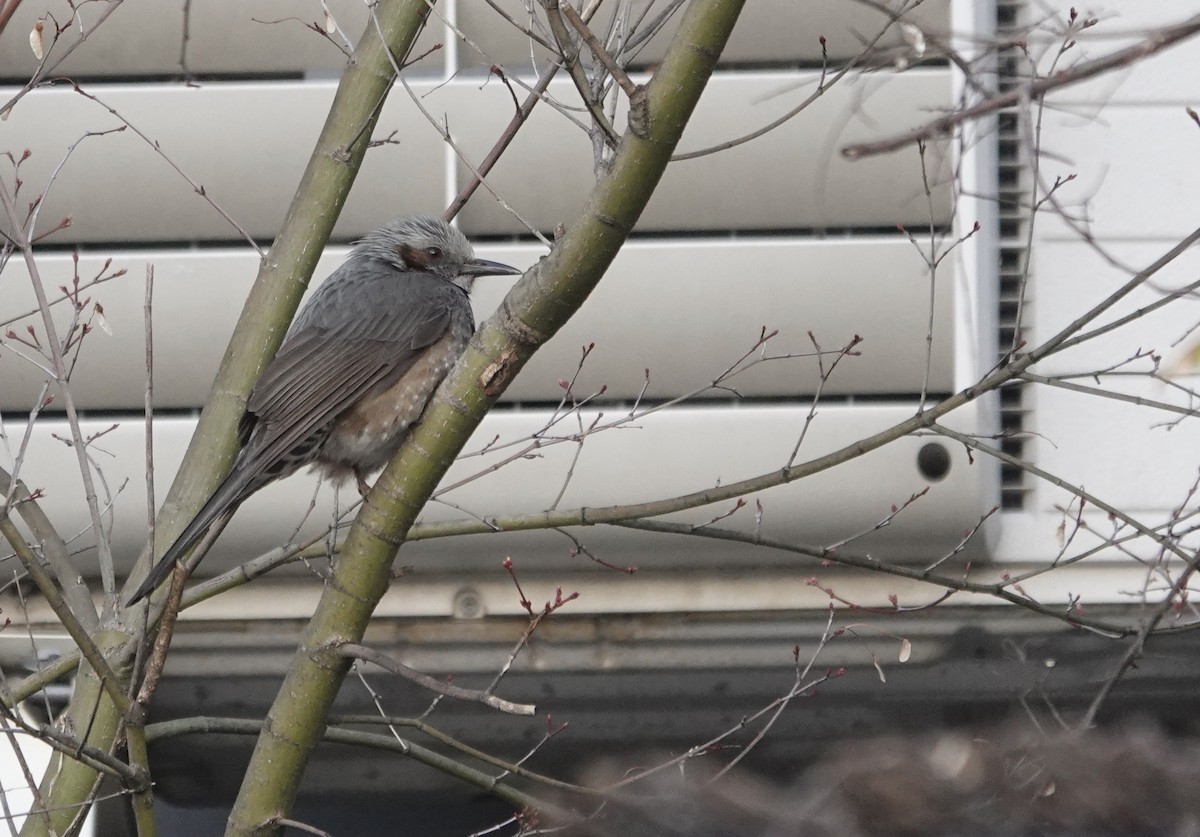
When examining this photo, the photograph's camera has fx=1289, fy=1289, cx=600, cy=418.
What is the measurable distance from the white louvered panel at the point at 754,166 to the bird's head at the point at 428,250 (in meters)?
0.35

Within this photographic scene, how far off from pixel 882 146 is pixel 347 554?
1491mm

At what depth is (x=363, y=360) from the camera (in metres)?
3.85

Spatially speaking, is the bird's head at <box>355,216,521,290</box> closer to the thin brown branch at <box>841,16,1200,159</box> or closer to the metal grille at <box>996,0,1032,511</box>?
the metal grille at <box>996,0,1032,511</box>

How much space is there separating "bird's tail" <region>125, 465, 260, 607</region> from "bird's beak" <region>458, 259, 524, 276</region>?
121 cm

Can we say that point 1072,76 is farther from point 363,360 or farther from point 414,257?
point 414,257

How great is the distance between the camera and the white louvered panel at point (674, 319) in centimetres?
441

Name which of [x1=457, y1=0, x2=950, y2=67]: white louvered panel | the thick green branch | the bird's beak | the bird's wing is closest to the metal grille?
[x1=457, y1=0, x2=950, y2=67]: white louvered panel

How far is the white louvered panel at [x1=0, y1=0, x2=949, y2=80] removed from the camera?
14.9ft

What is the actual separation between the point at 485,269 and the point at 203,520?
1498 mm

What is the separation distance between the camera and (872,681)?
4.32 metres

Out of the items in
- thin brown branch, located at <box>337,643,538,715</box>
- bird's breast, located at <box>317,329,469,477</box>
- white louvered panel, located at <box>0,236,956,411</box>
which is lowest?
thin brown branch, located at <box>337,643,538,715</box>

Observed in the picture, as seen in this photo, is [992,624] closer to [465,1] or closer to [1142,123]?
[1142,123]

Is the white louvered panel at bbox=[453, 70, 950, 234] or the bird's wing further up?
the white louvered panel at bbox=[453, 70, 950, 234]

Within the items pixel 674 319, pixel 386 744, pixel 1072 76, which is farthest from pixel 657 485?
pixel 1072 76
